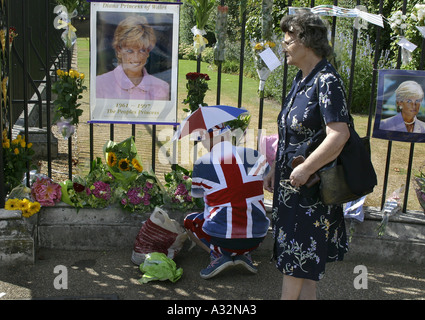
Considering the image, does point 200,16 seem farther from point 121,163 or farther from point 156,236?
point 156,236

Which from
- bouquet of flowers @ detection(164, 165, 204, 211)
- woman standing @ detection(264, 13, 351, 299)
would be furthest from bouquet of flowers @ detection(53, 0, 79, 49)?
woman standing @ detection(264, 13, 351, 299)

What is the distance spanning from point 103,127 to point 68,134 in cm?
466

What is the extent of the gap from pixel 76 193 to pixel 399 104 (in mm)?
2591

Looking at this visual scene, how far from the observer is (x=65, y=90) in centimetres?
406

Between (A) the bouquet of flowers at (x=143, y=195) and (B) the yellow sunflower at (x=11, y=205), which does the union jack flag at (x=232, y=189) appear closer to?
(A) the bouquet of flowers at (x=143, y=195)

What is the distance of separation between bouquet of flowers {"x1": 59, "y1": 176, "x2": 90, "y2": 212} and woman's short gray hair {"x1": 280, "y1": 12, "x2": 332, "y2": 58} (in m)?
2.09

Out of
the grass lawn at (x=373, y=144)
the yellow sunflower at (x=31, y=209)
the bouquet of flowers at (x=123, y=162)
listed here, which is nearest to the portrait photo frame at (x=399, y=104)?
the grass lawn at (x=373, y=144)

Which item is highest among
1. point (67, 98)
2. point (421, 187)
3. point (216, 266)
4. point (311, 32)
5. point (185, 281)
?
point (311, 32)

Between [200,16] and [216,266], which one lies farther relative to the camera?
[200,16]

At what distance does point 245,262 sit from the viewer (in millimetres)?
3832

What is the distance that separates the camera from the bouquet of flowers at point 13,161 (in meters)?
4.01

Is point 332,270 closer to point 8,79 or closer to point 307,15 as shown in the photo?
point 307,15

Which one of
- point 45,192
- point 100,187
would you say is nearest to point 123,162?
point 100,187

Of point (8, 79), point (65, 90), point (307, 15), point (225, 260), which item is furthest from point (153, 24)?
point (225, 260)
